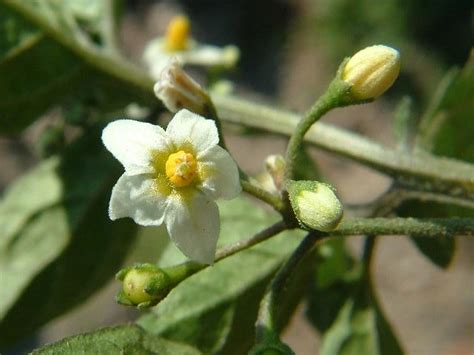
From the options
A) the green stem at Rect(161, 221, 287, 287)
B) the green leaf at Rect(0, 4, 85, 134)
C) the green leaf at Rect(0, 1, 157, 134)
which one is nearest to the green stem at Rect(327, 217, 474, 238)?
the green stem at Rect(161, 221, 287, 287)

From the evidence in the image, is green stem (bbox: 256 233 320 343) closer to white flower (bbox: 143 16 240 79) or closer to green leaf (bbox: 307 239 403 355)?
green leaf (bbox: 307 239 403 355)

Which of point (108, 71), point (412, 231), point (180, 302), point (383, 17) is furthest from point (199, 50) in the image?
point (383, 17)

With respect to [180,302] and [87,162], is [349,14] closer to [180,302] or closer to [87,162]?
[87,162]

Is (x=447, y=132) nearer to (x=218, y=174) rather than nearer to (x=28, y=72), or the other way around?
(x=218, y=174)

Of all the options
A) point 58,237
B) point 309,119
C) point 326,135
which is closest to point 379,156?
point 326,135

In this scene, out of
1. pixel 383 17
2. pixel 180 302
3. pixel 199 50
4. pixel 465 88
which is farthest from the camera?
pixel 383 17

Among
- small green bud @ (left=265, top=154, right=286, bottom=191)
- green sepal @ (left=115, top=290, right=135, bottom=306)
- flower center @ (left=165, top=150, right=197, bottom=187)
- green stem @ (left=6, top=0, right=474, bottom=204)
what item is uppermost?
flower center @ (left=165, top=150, right=197, bottom=187)
